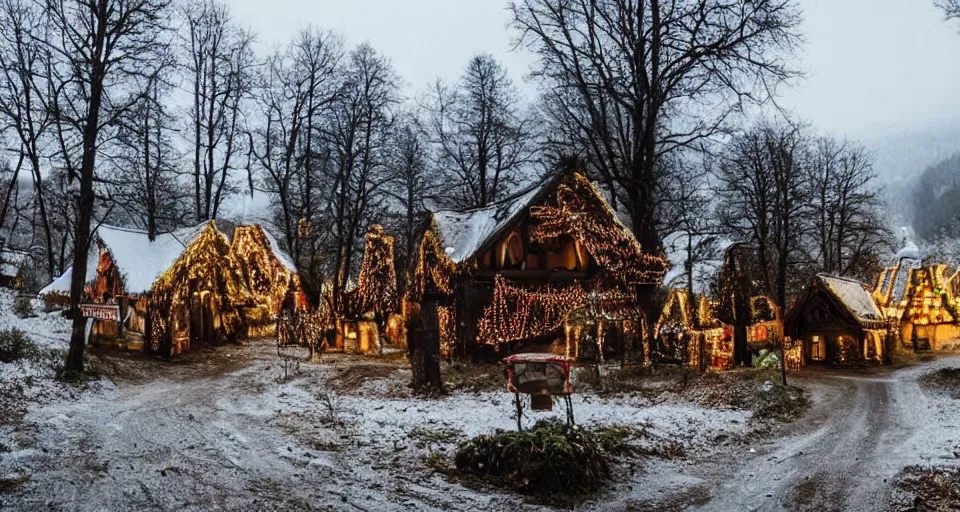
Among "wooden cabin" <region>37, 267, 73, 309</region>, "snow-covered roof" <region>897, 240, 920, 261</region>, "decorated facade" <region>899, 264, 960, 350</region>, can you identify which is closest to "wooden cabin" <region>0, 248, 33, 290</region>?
"wooden cabin" <region>37, 267, 73, 309</region>

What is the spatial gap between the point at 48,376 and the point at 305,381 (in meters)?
6.27

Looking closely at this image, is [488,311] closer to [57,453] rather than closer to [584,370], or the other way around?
[584,370]

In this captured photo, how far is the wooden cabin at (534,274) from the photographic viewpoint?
2392 cm

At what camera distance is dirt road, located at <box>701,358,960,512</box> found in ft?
29.9

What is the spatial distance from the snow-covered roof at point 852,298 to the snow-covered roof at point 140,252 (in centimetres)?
2879

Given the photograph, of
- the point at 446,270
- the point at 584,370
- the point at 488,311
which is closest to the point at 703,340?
the point at 584,370

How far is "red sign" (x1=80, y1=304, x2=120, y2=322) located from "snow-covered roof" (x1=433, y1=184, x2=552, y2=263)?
1086cm

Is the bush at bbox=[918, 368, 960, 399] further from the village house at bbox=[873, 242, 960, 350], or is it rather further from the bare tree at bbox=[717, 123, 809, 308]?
the village house at bbox=[873, 242, 960, 350]

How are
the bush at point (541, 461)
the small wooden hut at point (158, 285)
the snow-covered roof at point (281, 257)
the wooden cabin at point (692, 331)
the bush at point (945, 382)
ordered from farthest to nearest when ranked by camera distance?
the snow-covered roof at point (281, 257) < the small wooden hut at point (158, 285) < the wooden cabin at point (692, 331) < the bush at point (945, 382) < the bush at point (541, 461)

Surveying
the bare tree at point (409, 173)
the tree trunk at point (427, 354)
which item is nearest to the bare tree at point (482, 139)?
the bare tree at point (409, 173)

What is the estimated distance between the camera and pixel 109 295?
26.1m

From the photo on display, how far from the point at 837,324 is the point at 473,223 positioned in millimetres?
18884

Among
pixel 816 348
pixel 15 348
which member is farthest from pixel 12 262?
pixel 816 348

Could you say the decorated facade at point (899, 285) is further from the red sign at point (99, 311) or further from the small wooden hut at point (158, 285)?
the red sign at point (99, 311)
